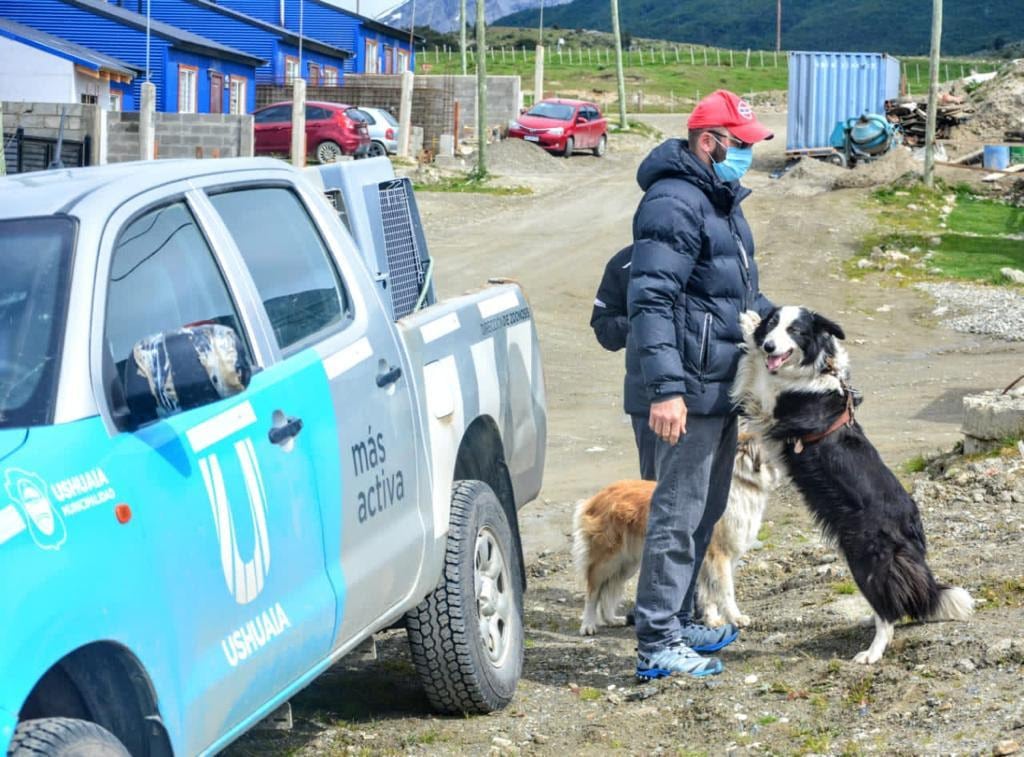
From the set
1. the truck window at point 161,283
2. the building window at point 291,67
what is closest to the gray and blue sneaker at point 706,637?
the truck window at point 161,283

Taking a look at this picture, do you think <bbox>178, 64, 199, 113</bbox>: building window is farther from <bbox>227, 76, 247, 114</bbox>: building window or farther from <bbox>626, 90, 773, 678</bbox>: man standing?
<bbox>626, 90, 773, 678</bbox>: man standing

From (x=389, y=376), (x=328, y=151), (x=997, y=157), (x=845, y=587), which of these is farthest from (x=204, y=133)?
(x=389, y=376)

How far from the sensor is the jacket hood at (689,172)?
225 inches

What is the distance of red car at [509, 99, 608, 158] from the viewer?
137ft

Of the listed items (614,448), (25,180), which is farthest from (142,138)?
(25,180)

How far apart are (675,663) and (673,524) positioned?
552mm

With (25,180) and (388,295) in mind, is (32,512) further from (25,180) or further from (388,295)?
(388,295)

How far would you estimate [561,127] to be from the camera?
41500 millimetres

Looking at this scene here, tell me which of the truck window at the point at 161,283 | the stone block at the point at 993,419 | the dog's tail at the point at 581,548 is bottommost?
the dog's tail at the point at 581,548

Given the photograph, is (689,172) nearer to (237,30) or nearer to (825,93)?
(825,93)

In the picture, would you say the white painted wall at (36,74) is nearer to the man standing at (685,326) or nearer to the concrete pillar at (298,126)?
the concrete pillar at (298,126)

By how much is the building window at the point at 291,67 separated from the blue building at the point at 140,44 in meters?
9.51

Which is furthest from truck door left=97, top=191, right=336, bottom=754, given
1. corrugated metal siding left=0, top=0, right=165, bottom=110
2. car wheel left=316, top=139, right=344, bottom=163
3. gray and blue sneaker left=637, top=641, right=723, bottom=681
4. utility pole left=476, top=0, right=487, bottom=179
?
corrugated metal siding left=0, top=0, right=165, bottom=110

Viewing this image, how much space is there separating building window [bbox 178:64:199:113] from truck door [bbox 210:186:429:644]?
41.4 metres
